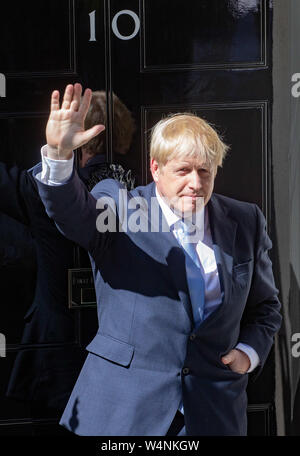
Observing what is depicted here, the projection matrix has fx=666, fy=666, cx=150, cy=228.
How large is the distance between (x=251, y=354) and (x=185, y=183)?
749 mm

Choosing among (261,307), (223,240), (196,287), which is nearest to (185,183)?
(223,240)

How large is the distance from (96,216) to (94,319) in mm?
626

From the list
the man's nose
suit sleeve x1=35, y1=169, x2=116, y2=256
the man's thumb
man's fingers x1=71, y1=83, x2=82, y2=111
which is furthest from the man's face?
the man's thumb

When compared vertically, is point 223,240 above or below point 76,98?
below

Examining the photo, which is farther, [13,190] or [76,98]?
[13,190]

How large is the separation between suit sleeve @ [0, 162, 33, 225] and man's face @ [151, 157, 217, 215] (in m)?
0.61

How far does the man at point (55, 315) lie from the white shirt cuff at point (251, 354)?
0.69 meters

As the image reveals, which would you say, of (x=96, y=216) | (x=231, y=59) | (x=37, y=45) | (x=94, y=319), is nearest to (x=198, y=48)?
(x=231, y=59)

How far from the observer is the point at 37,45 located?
278 cm

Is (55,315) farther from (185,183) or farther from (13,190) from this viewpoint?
(185,183)

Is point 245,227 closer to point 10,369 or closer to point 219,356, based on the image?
point 219,356

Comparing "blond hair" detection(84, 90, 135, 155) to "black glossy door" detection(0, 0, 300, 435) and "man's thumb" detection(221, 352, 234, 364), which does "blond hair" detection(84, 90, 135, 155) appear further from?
"man's thumb" detection(221, 352, 234, 364)

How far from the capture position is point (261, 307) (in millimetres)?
2795
